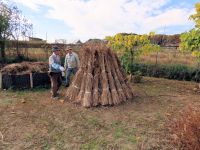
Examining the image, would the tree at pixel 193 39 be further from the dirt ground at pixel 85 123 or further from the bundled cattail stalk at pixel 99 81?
the bundled cattail stalk at pixel 99 81

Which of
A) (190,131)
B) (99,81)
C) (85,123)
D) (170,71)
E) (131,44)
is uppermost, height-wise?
(131,44)

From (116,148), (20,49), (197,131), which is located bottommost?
(116,148)

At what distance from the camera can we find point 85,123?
6.34m

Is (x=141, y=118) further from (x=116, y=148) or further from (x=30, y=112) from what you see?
(x=30, y=112)

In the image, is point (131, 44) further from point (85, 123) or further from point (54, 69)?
point (85, 123)

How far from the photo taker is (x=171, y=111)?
734 centimetres

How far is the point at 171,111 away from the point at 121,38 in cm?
503

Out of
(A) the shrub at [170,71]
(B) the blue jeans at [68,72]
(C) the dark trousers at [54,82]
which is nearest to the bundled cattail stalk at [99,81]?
(C) the dark trousers at [54,82]

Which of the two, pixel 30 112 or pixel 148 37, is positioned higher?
pixel 148 37

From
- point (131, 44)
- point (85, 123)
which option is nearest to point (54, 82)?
point (85, 123)

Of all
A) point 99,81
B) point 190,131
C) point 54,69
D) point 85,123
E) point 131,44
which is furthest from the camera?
point 131,44

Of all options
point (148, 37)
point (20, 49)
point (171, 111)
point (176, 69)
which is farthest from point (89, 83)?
point (20, 49)

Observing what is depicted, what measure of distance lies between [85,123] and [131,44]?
596 cm

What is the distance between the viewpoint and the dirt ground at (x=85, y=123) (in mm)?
5270
